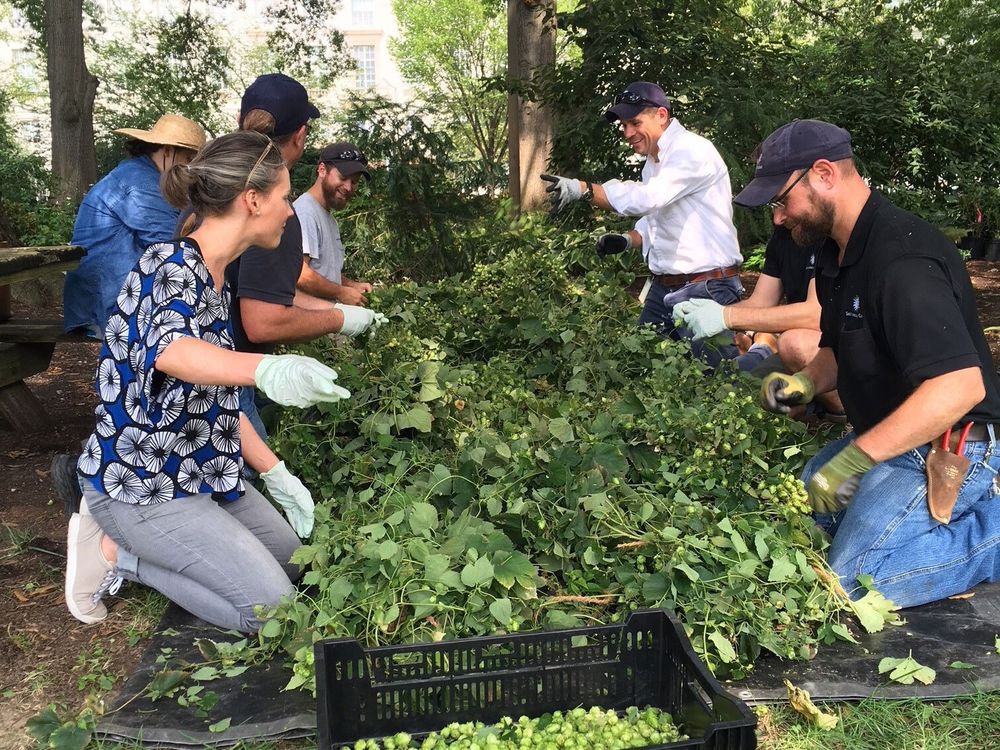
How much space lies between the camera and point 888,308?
8.34 ft

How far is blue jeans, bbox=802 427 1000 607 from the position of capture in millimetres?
2721

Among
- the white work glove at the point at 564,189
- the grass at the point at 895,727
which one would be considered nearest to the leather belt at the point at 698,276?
the white work glove at the point at 564,189

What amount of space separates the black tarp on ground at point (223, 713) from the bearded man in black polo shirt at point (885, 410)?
66.1 inches

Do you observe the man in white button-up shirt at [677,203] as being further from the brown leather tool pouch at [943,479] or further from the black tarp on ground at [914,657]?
the black tarp on ground at [914,657]

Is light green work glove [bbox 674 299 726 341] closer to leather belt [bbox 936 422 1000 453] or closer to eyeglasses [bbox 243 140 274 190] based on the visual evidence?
leather belt [bbox 936 422 1000 453]

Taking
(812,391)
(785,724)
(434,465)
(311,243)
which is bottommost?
(785,724)

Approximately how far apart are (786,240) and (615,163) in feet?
14.5

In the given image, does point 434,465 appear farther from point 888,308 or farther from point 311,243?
point 311,243

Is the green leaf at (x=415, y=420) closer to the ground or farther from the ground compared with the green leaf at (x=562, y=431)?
closer to the ground

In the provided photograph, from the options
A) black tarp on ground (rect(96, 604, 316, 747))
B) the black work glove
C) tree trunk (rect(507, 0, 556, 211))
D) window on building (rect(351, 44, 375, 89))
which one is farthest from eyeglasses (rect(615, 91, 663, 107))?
window on building (rect(351, 44, 375, 89))

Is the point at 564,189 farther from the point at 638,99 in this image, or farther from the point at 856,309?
the point at 856,309

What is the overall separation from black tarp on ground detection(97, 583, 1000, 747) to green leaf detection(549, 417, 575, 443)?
3.00 feet

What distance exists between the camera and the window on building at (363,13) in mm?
47000

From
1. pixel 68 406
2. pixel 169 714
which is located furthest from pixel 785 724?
pixel 68 406
